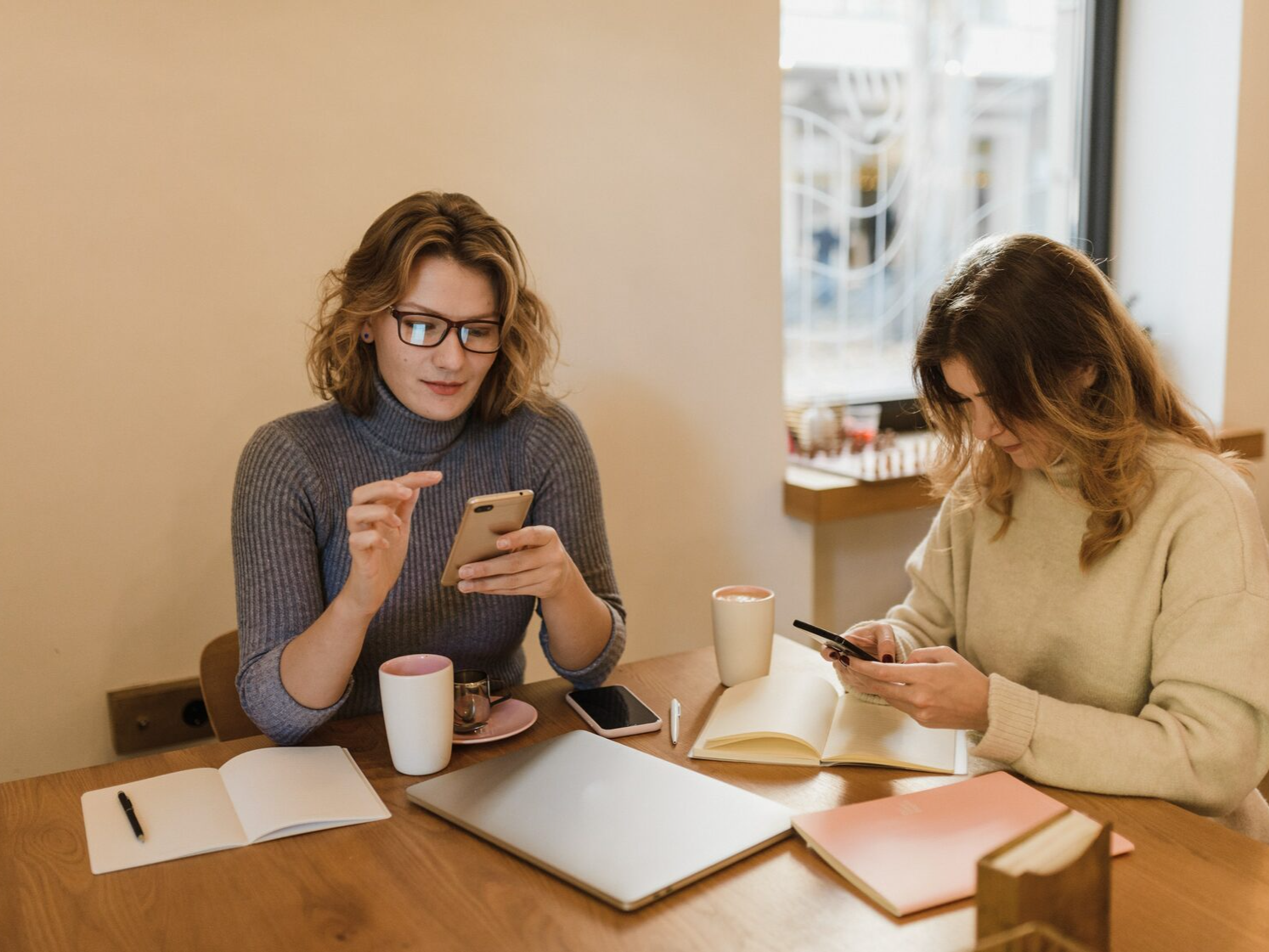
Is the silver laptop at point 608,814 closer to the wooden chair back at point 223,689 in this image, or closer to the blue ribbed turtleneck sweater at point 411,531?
the blue ribbed turtleneck sweater at point 411,531

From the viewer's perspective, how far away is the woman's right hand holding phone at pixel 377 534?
1.09m

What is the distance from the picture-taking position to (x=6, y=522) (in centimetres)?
162

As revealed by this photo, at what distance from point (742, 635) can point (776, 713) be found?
0.49ft

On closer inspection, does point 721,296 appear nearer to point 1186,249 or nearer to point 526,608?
point 526,608

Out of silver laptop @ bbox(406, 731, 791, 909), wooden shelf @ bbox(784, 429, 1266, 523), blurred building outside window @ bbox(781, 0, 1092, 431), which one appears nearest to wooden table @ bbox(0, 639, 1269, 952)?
silver laptop @ bbox(406, 731, 791, 909)

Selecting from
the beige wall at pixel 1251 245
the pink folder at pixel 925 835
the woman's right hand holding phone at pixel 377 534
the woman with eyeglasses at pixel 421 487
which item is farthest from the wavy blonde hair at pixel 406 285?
the beige wall at pixel 1251 245

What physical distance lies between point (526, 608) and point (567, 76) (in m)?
1.00

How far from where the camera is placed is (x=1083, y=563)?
1.22m

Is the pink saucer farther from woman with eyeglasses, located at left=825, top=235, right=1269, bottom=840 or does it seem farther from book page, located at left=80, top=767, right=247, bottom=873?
woman with eyeglasses, located at left=825, top=235, right=1269, bottom=840

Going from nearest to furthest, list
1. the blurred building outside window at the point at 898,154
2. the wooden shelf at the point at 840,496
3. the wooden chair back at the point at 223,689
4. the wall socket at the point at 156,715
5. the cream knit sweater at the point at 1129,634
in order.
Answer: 1. the cream knit sweater at the point at 1129,634
2. the wooden chair back at the point at 223,689
3. the wall socket at the point at 156,715
4. the wooden shelf at the point at 840,496
5. the blurred building outside window at the point at 898,154

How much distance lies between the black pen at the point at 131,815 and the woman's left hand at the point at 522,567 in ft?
1.22

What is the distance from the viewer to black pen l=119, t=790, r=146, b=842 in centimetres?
96

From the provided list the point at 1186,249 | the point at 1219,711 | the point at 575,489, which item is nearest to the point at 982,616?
the point at 1219,711

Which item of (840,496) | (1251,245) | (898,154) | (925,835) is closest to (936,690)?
(925,835)
